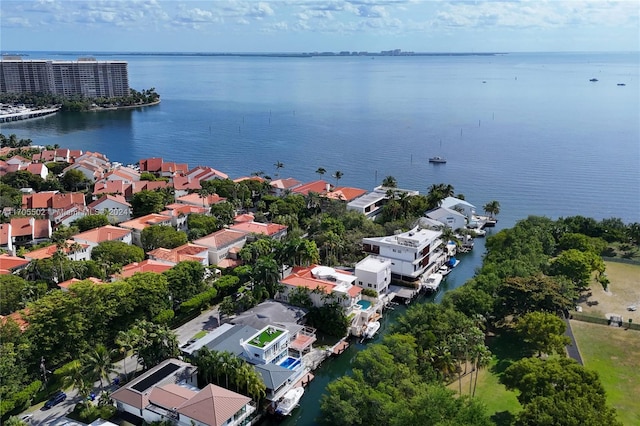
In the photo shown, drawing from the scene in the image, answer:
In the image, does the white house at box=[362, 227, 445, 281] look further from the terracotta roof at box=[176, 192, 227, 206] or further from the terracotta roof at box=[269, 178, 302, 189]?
the terracotta roof at box=[269, 178, 302, 189]

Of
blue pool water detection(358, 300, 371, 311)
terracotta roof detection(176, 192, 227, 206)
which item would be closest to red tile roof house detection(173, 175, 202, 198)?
terracotta roof detection(176, 192, 227, 206)

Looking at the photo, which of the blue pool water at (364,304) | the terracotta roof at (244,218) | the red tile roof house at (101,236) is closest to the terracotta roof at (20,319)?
the red tile roof house at (101,236)

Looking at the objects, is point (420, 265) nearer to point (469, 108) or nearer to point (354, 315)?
point (354, 315)

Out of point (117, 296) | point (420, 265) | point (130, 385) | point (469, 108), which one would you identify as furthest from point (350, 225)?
point (469, 108)

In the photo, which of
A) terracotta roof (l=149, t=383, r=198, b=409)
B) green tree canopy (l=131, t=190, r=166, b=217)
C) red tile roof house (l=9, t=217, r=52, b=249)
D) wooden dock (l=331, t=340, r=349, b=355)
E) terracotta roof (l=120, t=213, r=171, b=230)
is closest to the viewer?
terracotta roof (l=149, t=383, r=198, b=409)

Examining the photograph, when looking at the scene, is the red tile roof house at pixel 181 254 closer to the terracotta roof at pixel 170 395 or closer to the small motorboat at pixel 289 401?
the terracotta roof at pixel 170 395

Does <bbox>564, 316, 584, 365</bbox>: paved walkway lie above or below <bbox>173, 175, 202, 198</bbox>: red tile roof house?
below

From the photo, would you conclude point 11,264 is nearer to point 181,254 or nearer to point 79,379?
point 181,254
